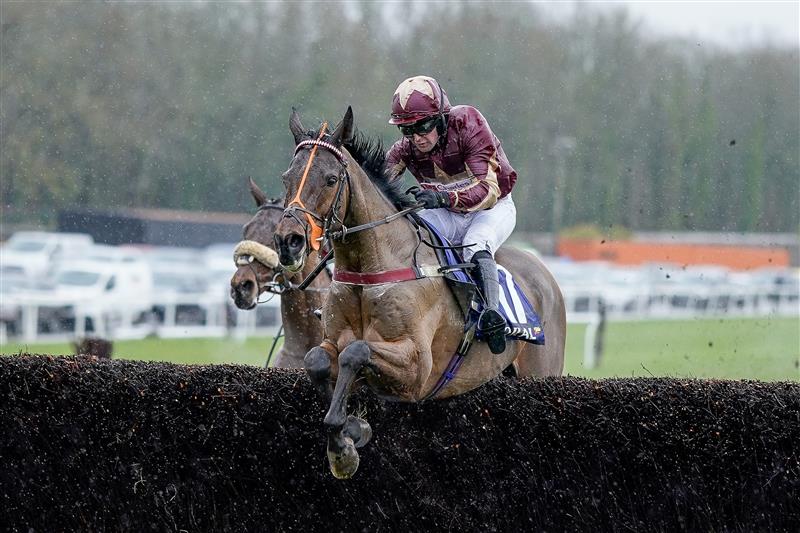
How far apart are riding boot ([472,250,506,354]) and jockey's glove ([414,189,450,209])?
1.06 feet

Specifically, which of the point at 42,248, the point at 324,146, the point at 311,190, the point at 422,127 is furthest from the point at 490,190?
the point at 42,248

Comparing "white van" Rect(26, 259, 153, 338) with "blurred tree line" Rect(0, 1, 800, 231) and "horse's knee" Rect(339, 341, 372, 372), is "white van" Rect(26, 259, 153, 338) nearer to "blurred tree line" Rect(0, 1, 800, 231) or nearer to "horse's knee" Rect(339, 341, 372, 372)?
"blurred tree line" Rect(0, 1, 800, 231)

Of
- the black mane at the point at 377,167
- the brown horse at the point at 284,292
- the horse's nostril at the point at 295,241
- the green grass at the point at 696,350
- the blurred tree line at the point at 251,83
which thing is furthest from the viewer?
the green grass at the point at 696,350

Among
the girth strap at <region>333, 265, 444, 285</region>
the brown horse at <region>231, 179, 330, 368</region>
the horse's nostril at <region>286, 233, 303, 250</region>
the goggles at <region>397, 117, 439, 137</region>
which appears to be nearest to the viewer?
the horse's nostril at <region>286, 233, 303, 250</region>

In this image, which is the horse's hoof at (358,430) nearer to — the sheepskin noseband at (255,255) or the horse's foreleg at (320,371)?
the horse's foreleg at (320,371)

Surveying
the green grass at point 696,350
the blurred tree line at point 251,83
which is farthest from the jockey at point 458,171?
the blurred tree line at point 251,83

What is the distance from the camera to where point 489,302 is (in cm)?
489

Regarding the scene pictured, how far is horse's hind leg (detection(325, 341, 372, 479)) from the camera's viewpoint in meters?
4.20

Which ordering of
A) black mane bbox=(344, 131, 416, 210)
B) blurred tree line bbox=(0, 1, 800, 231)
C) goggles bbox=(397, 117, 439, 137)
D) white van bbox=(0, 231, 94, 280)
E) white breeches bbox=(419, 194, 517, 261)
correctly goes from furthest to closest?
white van bbox=(0, 231, 94, 280) → blurred tree line bbox=(0, 1, 800, 231) → white breeches bbox=(419, 194, 517, 261) → goggles bbox=(397, 117, 439, 137) → black mane bbox=(344, 131, 416, 210)

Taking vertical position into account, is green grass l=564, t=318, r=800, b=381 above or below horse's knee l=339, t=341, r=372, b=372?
below

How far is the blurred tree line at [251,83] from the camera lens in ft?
51.3

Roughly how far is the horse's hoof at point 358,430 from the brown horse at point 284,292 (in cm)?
164

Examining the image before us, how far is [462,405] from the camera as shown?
4.87 m

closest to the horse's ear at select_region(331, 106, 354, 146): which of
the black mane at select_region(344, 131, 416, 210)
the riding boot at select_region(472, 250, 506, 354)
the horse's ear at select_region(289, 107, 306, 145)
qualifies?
the horse's ear at select_region(289, 107, 306, 145)
